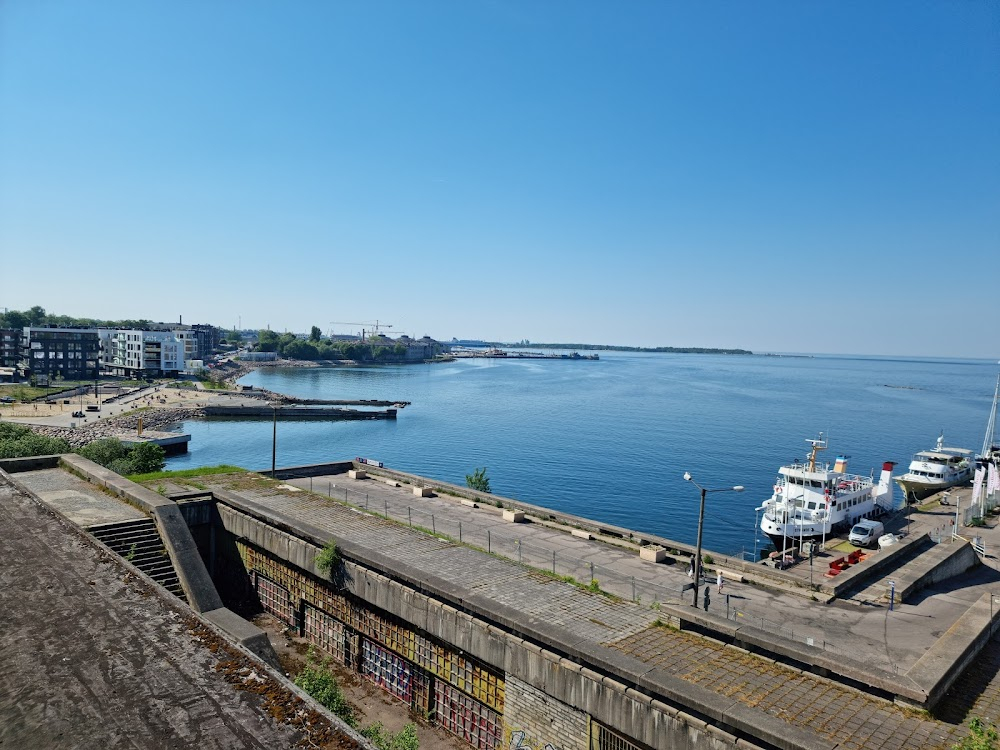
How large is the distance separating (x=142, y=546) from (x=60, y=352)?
142114mm

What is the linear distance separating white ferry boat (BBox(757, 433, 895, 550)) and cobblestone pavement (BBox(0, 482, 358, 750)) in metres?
34.1

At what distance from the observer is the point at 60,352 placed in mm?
137750

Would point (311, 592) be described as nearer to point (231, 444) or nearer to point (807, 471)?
point (807, 471)

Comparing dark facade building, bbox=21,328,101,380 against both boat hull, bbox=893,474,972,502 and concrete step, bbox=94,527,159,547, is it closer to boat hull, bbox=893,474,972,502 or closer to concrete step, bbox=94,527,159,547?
concrete step, bbox=94,527,159,547

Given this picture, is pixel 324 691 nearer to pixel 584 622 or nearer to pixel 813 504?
pixel 584 622

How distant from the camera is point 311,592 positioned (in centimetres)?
2370

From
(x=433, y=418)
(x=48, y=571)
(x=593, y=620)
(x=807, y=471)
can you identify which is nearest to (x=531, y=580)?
(x=593, y=620)

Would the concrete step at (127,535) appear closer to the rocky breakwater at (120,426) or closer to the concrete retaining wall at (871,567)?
the concrete retaining wall at (871,567)

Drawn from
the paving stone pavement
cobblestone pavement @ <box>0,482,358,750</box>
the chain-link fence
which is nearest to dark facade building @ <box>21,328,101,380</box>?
the chain-link fence

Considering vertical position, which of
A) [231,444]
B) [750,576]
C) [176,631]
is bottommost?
[231,444]

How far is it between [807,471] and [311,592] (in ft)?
108

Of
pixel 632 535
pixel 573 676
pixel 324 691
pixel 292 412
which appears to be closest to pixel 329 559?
pixel 324 691

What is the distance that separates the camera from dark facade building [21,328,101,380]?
134125mm

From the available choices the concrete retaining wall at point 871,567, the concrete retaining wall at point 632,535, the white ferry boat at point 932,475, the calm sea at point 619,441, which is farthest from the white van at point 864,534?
the white ferry boat at point 932,475
